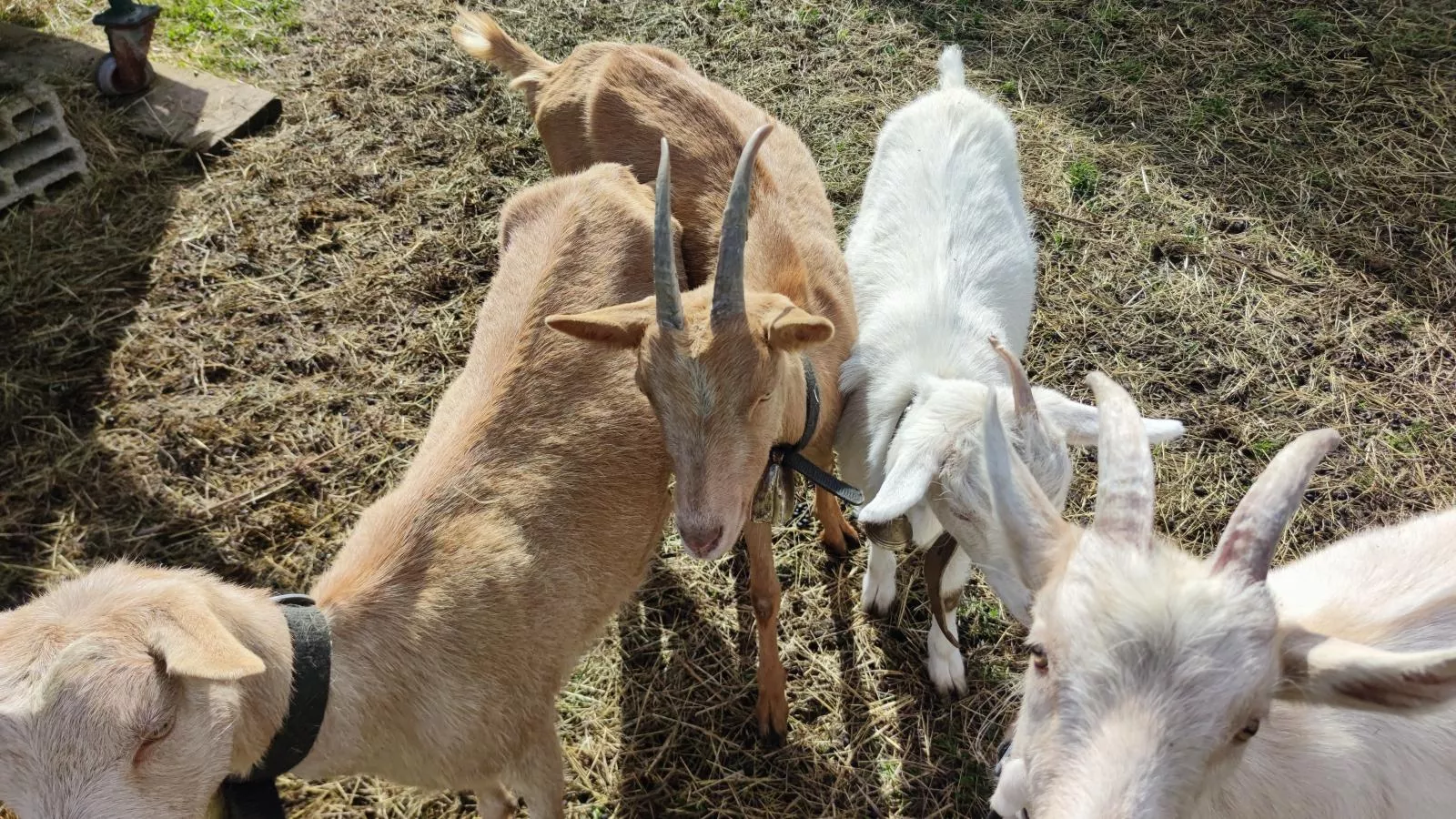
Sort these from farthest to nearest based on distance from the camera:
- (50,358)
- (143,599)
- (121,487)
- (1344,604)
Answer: (50,358), (121,487), (1344,604), (143,599)

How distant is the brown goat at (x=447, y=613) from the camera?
6.37 feet

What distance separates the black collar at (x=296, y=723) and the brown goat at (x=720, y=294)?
110 centimetres

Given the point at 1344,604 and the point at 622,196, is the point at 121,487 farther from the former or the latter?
the point at 1344,604

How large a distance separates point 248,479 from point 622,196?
2.40 m

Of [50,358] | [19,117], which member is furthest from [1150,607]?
[19,117]

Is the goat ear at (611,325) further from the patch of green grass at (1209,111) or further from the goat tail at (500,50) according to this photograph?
the patch of green grass at (1209,111)

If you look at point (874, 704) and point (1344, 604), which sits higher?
point (1344, 604)

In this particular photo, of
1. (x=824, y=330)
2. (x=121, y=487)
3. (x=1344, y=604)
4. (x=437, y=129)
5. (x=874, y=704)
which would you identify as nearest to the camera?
(x=1344, y=604)

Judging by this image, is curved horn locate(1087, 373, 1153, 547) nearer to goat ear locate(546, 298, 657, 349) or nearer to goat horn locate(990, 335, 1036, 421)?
goat horn locate(990, 335, 1036, 421)

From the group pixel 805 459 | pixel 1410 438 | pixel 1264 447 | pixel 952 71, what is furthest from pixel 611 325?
pixel 1410 438

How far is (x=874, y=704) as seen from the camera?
3.58 metres

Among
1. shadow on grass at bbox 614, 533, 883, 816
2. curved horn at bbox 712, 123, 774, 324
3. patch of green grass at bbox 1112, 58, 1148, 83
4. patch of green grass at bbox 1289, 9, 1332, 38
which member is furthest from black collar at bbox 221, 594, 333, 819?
patch of green grass at bbox 1289, 9, 1332, 38

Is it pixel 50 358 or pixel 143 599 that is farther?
pixel 50 358

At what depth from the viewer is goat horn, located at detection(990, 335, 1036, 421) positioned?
98.1 inches
